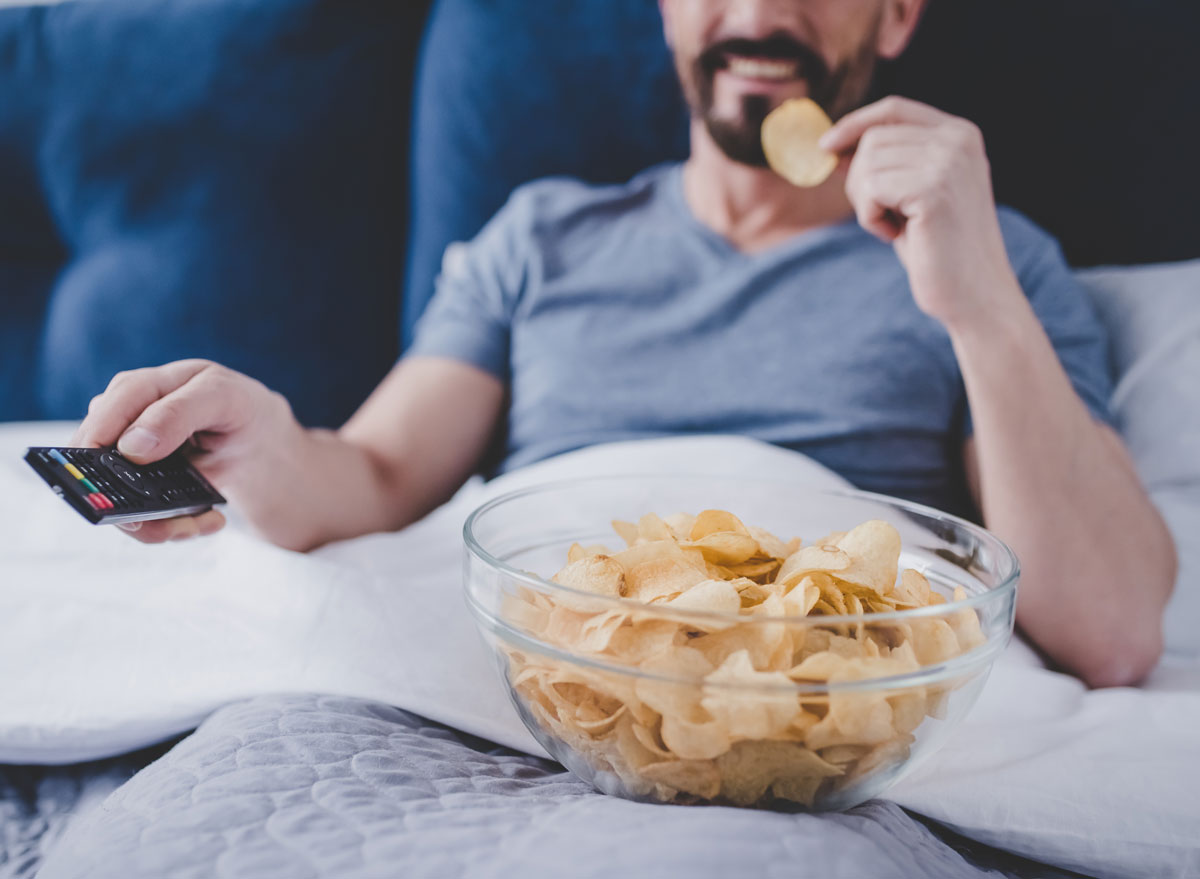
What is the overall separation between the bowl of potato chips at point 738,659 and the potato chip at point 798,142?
0.50 m

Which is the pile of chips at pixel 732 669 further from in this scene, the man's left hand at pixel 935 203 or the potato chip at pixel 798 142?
the potato chip at pixel 798 142

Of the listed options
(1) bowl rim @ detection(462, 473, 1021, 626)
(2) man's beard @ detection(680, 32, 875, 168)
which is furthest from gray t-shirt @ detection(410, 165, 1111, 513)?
(1) bowl rim @ detection(462, 473, 1021, 626)

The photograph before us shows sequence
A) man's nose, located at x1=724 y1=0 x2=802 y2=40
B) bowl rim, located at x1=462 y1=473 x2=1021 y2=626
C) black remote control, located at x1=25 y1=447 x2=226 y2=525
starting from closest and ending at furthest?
bowl rim, located at x1=462 y1=473 x2=1021 y2=626, black remote control, located at x1=25 y1=447 x2=226 y2=525, man's nose, located at x1=724 y1=0 x2=802 y2=40

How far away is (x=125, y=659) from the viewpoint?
63cm

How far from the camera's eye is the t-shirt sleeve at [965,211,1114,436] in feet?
2.96

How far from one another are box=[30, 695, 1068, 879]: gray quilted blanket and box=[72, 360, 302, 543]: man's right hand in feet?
0.59

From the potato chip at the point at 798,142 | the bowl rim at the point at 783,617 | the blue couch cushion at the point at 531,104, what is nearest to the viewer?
the bowl rim at the point at 783,617

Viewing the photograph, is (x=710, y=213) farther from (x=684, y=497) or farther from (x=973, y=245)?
(x=684, y=497)

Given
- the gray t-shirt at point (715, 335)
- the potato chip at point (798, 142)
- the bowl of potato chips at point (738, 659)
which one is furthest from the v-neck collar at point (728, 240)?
the bowl of potato chips at point (738, 659)

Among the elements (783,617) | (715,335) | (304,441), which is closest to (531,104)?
(715,335)

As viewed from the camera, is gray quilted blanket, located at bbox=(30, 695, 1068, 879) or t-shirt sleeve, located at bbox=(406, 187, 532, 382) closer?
gray quilted blanket, located at bbox=(30, 695, 1068, 879)

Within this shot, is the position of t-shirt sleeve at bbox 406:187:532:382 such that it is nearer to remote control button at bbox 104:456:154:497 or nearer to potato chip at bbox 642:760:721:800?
remote control button at bbox 104:456:154:497

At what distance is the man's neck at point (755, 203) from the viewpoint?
1.09m

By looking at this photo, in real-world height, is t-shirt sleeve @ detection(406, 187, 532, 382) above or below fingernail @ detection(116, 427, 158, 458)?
below
